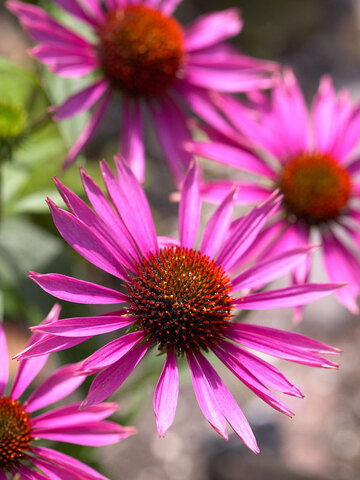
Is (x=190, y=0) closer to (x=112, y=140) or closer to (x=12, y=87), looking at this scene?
(x=112, y=140)

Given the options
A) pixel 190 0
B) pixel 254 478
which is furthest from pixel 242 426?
pixel 190 0

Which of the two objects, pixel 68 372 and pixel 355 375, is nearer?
pixel 68 372

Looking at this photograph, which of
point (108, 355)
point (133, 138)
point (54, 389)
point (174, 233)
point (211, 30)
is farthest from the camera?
point (174, 233)

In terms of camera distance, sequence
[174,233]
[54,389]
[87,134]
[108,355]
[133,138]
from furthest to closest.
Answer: [174,233]
[133,138]
[87,134]
[54,389]
[108,355]

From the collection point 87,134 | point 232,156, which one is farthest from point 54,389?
point 232,156

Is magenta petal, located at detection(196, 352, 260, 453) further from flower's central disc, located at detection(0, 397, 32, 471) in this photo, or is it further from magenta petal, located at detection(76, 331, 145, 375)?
flower's central disc, located at detection(0, 397, 32, 471)

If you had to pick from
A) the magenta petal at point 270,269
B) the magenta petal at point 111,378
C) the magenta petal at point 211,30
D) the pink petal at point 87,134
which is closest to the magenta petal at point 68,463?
the magenta petal at point 111,378

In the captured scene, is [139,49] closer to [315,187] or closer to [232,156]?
[232,156]

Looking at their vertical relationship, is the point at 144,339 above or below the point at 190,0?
below
